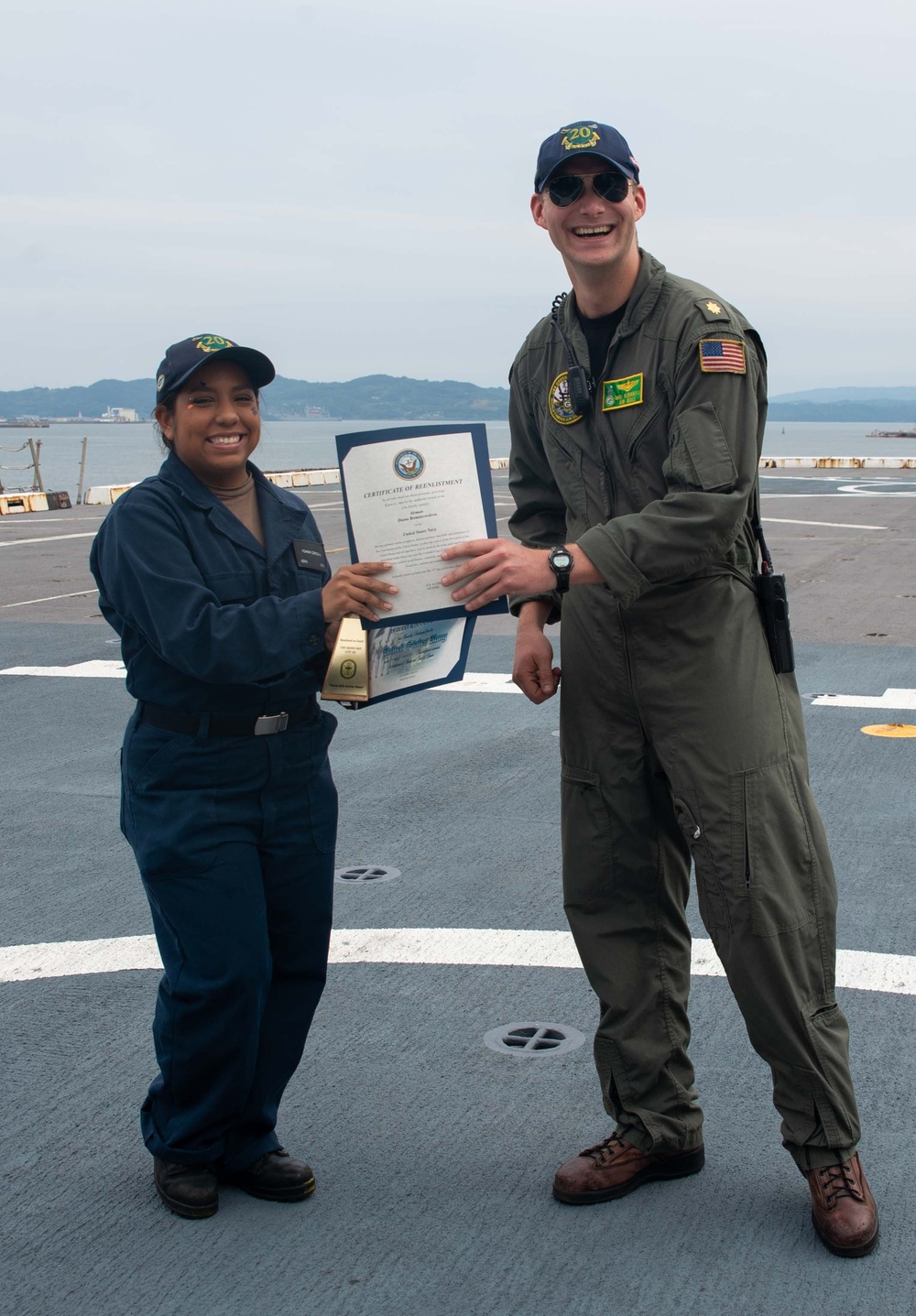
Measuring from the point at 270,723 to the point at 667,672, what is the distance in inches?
34.4

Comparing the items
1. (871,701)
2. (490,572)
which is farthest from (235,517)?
(871,701)

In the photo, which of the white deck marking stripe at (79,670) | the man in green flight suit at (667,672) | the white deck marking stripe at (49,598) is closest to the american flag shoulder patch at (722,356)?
the man in green flight suit at (667,672)

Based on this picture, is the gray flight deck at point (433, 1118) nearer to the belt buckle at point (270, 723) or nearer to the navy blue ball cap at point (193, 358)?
the belt buckle at point (270, 723)

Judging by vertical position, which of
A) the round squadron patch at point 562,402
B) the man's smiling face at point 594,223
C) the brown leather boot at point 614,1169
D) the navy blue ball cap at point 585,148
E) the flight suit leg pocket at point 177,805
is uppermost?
the navy blue ball cap at point 585,148

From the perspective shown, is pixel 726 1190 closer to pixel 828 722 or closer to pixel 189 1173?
pixel 189 1173

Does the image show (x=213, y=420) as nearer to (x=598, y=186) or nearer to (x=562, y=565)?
(x=562, y=565)

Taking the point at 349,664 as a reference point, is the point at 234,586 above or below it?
above

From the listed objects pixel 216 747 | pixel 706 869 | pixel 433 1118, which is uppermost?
pixel 216 747

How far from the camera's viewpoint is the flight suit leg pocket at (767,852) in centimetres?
301

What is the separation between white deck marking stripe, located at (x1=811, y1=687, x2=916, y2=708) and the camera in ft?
26.7

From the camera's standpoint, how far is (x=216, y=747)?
307 cm

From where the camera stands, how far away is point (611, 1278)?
2811 mm

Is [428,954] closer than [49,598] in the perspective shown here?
Yes

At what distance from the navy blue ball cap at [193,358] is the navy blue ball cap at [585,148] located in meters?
0.75
